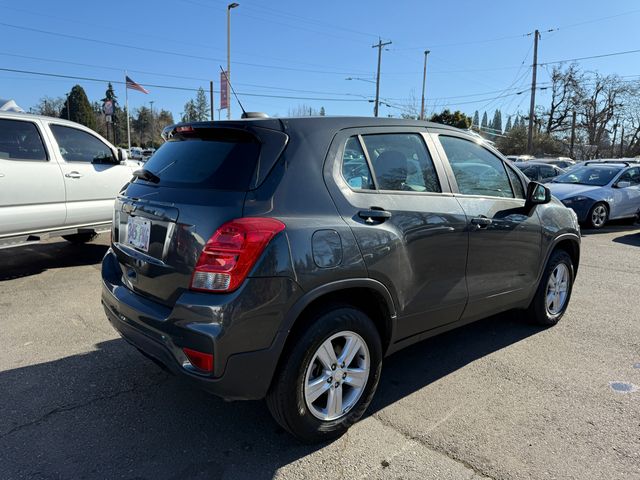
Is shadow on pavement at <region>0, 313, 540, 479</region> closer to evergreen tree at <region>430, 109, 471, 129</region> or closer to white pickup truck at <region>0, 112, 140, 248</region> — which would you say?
white pickup truck at <region>0, 112, 140, 248</region>

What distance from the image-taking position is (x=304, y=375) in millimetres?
2494

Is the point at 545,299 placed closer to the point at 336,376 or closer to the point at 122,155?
the point at 336,376

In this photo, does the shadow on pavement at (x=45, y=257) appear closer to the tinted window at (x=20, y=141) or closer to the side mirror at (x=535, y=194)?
the tinted window at (x=20, y=141)

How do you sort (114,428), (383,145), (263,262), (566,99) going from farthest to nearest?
(566,99) < (383,145) < (114,428) < (263,262)

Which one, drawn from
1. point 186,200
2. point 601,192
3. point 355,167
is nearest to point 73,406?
point 186,200

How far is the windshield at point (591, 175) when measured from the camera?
11.8 metres

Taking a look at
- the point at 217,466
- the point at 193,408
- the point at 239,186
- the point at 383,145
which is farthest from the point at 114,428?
the point at 383,145

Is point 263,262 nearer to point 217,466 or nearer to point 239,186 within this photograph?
point 239,186

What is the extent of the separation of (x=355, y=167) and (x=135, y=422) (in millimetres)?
2054

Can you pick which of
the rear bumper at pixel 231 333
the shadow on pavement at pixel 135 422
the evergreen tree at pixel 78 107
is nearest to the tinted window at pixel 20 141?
the shadow on pavement at pixel 135 422

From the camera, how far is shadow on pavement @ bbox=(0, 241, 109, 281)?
6.23 meters

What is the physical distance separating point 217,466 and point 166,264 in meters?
1.11

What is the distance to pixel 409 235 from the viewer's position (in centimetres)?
290

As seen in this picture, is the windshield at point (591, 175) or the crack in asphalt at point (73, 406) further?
the windshield at point (591, 175)
